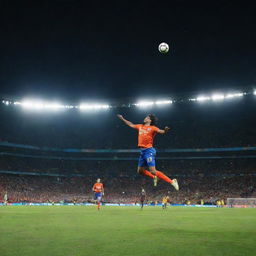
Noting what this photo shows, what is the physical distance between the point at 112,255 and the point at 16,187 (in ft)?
181

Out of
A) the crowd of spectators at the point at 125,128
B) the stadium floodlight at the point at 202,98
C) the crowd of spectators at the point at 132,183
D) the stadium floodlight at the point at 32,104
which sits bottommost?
the crowd of spectators at the point at 132,183

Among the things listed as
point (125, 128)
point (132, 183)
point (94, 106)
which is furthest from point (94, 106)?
point (132, 183)

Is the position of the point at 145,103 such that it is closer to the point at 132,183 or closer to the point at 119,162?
the point at 119,162

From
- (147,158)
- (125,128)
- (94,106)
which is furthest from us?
(125,128)

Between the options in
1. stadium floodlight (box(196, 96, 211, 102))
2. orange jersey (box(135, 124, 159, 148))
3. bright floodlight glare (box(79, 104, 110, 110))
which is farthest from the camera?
bright floodlight glare (box(79, 104, 110, 110))

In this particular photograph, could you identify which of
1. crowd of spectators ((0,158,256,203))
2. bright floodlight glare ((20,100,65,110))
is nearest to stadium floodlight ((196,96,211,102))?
crowd of spectators ((0,158,256,203))

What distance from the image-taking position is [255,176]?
5469cm

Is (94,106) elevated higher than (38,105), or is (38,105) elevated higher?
(94,106)

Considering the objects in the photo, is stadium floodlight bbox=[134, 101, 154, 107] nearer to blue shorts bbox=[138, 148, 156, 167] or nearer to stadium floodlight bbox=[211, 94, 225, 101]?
stadium floodlight bbox=[211, 94, 225, 101]

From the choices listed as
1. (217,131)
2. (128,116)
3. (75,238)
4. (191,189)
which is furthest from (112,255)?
(128,116)

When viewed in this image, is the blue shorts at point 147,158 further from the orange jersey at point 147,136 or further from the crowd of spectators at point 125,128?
the crowd of spectators at point 125,128

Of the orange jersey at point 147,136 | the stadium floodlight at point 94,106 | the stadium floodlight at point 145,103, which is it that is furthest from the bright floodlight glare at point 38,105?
the orange jersey at point 147,136

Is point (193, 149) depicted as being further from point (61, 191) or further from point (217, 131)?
point (61, 191)

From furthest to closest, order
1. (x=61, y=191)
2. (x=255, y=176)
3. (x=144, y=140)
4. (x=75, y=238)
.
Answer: (x=61, y=191), (x=255, y=176), (x=144, y=140), (x=75, y=238)
